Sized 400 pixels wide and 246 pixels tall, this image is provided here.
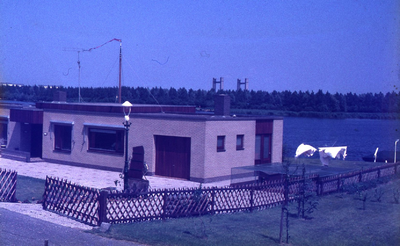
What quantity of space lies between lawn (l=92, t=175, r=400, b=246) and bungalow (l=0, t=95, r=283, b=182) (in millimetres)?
7598

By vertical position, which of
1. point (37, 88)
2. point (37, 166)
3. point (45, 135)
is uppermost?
point (37, 88)

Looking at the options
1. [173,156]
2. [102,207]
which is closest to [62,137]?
[173,156]

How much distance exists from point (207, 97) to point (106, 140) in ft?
91.0

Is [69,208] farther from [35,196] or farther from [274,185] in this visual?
[274,185]

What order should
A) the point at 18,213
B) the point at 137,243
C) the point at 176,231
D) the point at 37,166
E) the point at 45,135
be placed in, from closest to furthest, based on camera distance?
the point at 137,243
the point at 176,231
the point at 18,213
the point at 37,166
the point at 45,135

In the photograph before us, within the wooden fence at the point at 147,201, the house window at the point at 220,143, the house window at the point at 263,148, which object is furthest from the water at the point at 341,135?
the wooden fence at the point at 147,201

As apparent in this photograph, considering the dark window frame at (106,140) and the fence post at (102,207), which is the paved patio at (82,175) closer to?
the dark window frame at (106,140)

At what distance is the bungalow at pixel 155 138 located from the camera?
21547mm

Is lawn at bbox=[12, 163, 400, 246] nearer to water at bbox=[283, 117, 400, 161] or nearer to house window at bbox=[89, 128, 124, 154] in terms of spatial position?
house window at bbox=[89, 128, 124, 154]

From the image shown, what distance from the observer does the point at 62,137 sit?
89.1 ft

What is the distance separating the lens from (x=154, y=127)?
74.9ft

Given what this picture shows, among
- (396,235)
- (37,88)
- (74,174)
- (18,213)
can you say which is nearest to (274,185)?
(396,235)

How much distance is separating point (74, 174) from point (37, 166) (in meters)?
4.12

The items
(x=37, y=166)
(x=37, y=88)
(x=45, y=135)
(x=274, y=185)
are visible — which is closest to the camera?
(x=274, y=185)
